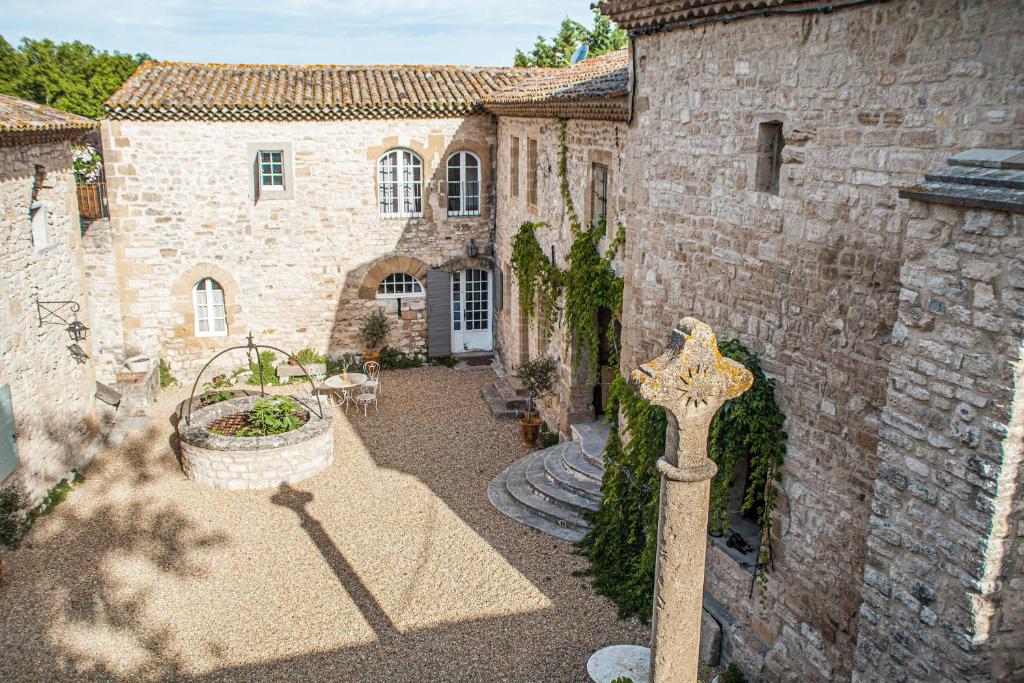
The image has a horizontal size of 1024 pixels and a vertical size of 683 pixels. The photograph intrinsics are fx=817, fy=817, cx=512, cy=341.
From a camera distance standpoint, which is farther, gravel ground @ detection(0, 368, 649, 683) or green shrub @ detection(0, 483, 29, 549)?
green shrub @ detection(0, 483, 29, 549)

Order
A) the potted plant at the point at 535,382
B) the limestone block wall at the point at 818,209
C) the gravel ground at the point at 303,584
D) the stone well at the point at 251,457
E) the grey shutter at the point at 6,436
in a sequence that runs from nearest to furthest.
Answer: the limestone block wall at the point at 818,209 < the gravel ground at the point at 303,584 < the grey shutter at the point at 6,436 < the stone well at the point at 251,457 < the potted plant at the point at 535,382

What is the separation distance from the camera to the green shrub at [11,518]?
10.5 meters

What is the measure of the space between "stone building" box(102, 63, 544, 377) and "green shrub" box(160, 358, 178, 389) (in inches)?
8.2

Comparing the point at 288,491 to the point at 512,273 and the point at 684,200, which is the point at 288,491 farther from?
the point at 684,200

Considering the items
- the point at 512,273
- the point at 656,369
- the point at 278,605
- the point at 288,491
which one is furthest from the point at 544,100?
the point at 656,369

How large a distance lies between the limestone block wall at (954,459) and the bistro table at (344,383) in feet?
38.6

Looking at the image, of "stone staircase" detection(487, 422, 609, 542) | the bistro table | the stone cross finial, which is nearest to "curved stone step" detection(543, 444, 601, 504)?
"stone staircase" detection(487, 422, 609, 542)

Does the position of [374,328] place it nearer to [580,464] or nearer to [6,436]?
[580,464]

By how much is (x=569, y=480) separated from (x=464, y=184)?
9.06 m

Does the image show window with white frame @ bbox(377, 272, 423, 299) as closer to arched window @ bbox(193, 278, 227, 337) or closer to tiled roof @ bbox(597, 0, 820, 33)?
arched window @ bbox(193, 278, 227, 337)

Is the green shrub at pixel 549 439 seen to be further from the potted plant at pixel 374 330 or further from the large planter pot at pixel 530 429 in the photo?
the potted plant at pixel 374 330

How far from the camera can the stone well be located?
40.5 feet

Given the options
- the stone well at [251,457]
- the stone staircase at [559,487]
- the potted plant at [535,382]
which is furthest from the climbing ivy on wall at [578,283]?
the stone well at [251,457]

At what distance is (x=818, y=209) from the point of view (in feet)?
20.9
